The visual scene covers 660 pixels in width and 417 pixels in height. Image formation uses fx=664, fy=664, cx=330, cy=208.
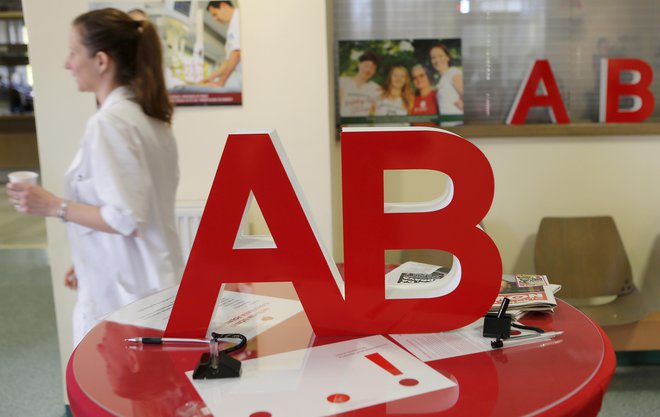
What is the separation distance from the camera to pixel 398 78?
3.30 m

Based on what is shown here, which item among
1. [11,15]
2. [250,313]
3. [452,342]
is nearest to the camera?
[452,342]

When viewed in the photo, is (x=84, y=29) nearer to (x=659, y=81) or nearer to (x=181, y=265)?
(x=181, y=265)

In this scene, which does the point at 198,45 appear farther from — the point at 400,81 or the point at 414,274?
the point at 414,274

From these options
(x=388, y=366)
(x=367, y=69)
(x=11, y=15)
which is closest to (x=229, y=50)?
(x=367, y=69)

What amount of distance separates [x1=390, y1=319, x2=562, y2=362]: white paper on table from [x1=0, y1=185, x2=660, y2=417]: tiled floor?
171 cm

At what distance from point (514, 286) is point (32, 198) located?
1.39 meters

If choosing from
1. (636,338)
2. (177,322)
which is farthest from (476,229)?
(636,338)

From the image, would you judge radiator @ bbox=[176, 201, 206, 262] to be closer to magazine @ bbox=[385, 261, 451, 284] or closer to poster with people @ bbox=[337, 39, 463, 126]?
poster with people @ bbox=[337, 39, 463, 126]

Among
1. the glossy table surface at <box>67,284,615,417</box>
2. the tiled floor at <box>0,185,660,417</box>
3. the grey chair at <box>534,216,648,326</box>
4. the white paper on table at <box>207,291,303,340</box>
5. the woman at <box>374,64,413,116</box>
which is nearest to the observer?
the glossy table surface at <box>67,284,615,417</box>

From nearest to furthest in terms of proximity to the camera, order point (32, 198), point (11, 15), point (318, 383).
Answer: point (318, 383) → point (32, 198) → point (11, 15)

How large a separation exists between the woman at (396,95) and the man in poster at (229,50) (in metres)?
0.84

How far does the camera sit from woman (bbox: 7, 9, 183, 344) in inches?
72.9

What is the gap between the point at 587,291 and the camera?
126 inches

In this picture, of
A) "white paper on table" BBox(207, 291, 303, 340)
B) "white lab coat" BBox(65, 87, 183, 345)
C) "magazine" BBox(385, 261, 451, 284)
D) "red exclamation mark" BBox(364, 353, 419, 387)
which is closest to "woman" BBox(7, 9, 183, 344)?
"white lab coat" BBox(65, 87, 183, 345)
